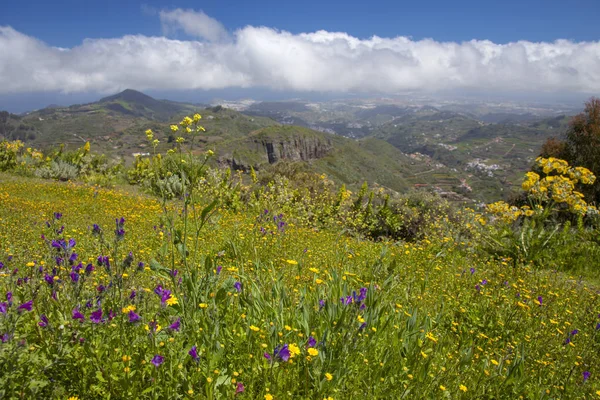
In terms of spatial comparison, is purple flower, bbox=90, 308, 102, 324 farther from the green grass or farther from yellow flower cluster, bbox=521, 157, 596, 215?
yellow flower cluster, bbox=521, 157, 596, 215

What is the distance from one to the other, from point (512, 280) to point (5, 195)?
1308 cm

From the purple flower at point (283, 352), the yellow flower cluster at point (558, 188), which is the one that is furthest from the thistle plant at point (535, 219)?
the purple flower at point (283, 352)

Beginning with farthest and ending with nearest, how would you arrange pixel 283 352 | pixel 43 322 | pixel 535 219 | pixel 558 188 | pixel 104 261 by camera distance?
1. pixel 535 219
2. pixel 558 188
3. pixel 104 261
4. pixel 43 322
5. pixel 283 352

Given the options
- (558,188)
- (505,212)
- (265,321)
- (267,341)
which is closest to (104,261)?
(265,321)

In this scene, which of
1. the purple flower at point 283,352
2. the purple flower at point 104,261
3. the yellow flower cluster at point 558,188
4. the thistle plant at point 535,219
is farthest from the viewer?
the yellow flower cluster at point 558,188

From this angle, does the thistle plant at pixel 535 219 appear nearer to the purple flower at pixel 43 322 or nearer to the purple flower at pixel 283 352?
the purple flower at pixel 283 352

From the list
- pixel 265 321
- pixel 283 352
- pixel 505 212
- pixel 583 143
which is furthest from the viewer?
pixel 583 143

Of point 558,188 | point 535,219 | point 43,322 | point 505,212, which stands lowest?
point 535,219

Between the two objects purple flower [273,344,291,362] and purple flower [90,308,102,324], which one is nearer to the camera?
purple flower [273,344,291,362]

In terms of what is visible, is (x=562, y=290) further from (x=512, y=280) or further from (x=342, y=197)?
(x=342, y=197)

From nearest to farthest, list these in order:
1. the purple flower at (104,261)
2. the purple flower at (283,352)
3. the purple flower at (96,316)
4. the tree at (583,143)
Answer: the purple flower at (283,352)
the purple flower at (96,316)
the purple flower at (104,261)
the tree at (583,143)

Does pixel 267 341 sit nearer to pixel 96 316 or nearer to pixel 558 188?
pixel 96 316

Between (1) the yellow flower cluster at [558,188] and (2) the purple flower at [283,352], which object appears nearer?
(2) the purple flower at [283,352]

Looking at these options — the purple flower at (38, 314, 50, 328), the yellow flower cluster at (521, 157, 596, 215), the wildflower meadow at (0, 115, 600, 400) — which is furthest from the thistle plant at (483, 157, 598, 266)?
the purple flower at (38, 314, 50, 328)
